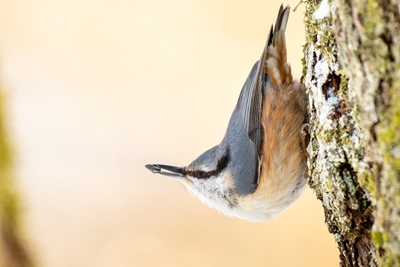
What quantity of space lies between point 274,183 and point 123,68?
2.12 meters

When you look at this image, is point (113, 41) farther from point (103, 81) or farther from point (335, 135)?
point (335, 135)

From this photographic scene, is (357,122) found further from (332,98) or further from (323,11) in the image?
(323,11)

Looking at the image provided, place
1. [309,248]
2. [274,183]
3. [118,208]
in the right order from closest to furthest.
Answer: [274,183]
[309,248]
[118,208]

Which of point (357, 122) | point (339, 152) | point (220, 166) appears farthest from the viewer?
point (220, 166)

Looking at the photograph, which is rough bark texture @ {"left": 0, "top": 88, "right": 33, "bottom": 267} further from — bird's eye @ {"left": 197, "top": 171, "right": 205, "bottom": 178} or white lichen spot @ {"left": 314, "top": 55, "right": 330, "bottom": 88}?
bird's eye @ {"left": 197, "top": 171, "right": 205, "bottom": 178}

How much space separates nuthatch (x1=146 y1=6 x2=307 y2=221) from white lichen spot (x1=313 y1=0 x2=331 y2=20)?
0.67 metres

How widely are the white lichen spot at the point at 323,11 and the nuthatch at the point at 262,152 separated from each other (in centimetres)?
67

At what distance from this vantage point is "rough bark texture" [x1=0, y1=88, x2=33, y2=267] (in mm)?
1270

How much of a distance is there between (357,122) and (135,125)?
271cm

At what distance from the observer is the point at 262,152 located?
2.45 m

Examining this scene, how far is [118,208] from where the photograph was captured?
3762mm

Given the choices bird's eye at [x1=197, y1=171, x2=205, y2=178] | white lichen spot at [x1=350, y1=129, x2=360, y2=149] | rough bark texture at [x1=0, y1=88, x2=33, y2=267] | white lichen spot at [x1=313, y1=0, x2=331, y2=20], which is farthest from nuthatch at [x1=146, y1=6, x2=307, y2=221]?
rough bark texture at [x1=0, y1=88, x2=33, y2=267]

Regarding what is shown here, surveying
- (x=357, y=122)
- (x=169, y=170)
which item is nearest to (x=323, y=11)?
(x=357, y=122)

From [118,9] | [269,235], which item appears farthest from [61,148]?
[269,235]
